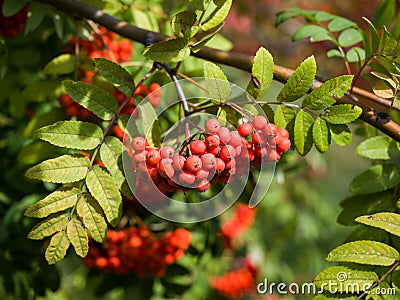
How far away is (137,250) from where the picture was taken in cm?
156

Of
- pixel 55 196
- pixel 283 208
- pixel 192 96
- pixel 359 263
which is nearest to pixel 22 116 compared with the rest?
pixel 192 96

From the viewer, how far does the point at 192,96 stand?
1469 millimetres

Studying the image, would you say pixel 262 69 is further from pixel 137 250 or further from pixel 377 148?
pixel 137 250

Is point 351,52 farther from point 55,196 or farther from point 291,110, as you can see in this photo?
point 55,196

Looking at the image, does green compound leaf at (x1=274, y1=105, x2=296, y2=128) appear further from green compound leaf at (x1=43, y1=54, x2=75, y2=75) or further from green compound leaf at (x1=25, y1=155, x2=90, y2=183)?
green compound leaf at (x1=43, y1=54, x2=75, y2=75)

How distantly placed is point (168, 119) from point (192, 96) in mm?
87

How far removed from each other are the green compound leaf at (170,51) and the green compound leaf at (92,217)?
0.92ft

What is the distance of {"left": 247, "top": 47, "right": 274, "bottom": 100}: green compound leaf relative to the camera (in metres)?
1.07

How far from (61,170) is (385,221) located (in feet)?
1.94

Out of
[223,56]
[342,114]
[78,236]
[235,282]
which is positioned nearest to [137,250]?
[78,236]

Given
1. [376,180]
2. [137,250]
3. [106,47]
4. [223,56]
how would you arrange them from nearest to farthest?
[223,56], [376,180], [106,47], [137,250]

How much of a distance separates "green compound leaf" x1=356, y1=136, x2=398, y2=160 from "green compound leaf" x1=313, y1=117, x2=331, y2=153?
22 centimetres

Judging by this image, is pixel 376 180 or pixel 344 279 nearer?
pixel 344 279

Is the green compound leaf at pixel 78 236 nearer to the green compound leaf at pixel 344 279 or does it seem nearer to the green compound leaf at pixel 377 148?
the green compound leaf at pixel 344 279
